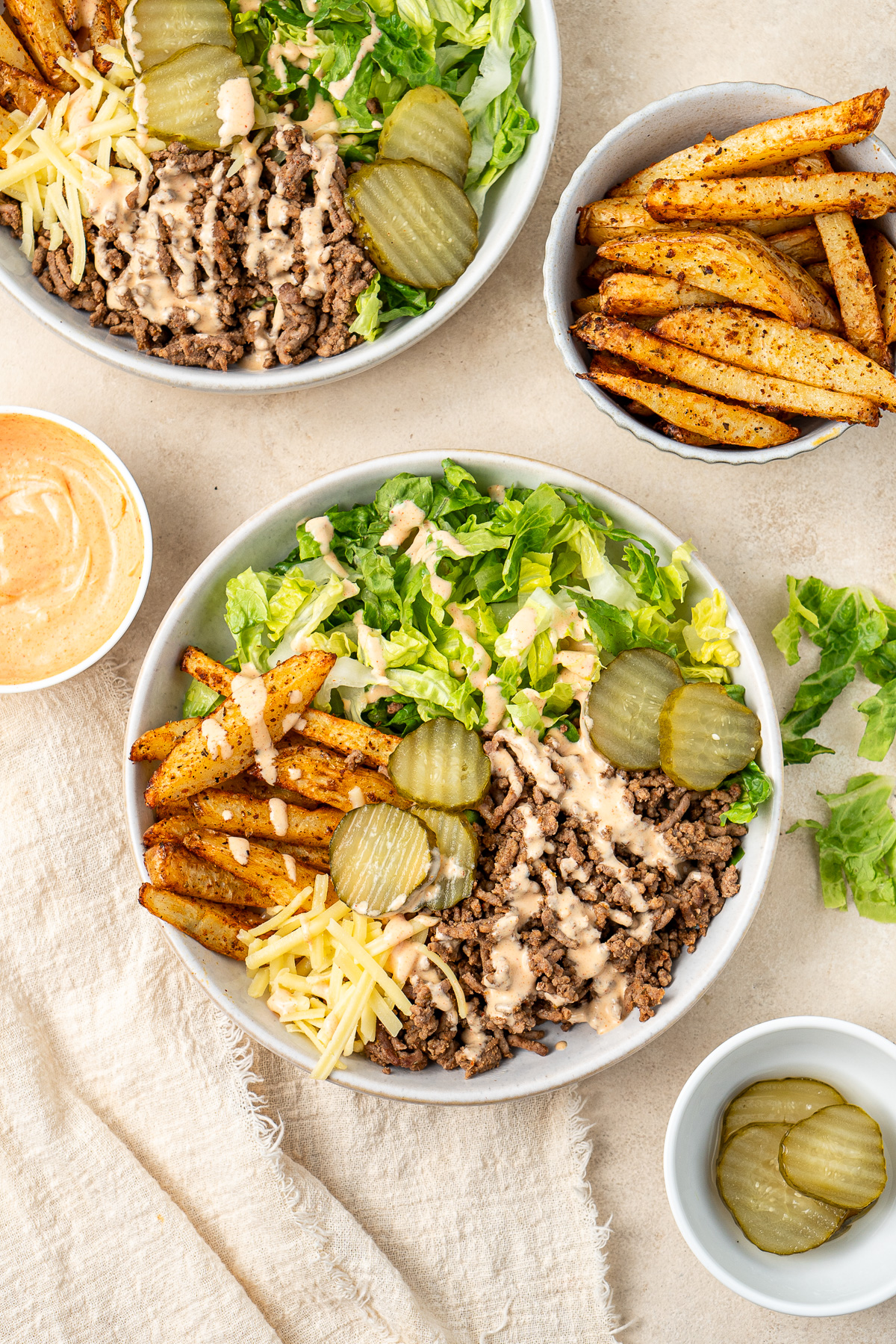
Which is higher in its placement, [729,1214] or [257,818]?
[257,818]

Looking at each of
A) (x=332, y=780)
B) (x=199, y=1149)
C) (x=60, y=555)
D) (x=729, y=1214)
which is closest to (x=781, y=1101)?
(x=729, y=1214)

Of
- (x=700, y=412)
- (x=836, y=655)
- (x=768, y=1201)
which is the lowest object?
(x=768, y=1201)

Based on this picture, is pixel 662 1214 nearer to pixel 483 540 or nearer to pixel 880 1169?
pixel 880 1169

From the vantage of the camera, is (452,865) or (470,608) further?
(470,608)

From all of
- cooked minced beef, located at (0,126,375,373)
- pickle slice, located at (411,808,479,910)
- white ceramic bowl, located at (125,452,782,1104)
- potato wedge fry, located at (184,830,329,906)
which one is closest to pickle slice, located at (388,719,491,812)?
pickle slice, located at (411,808,479,910)

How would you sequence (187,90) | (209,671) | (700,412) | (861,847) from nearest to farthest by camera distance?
(700,412)
(187,90)
(209,671)
(861,847)

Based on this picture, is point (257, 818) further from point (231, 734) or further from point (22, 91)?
point (22, 91)

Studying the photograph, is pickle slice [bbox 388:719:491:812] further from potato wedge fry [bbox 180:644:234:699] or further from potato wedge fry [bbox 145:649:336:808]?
potato wedge fry [bbox 180:644:234:699]

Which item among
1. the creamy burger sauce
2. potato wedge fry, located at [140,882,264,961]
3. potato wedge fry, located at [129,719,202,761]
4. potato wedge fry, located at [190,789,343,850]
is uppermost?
the creamy burger sauce
